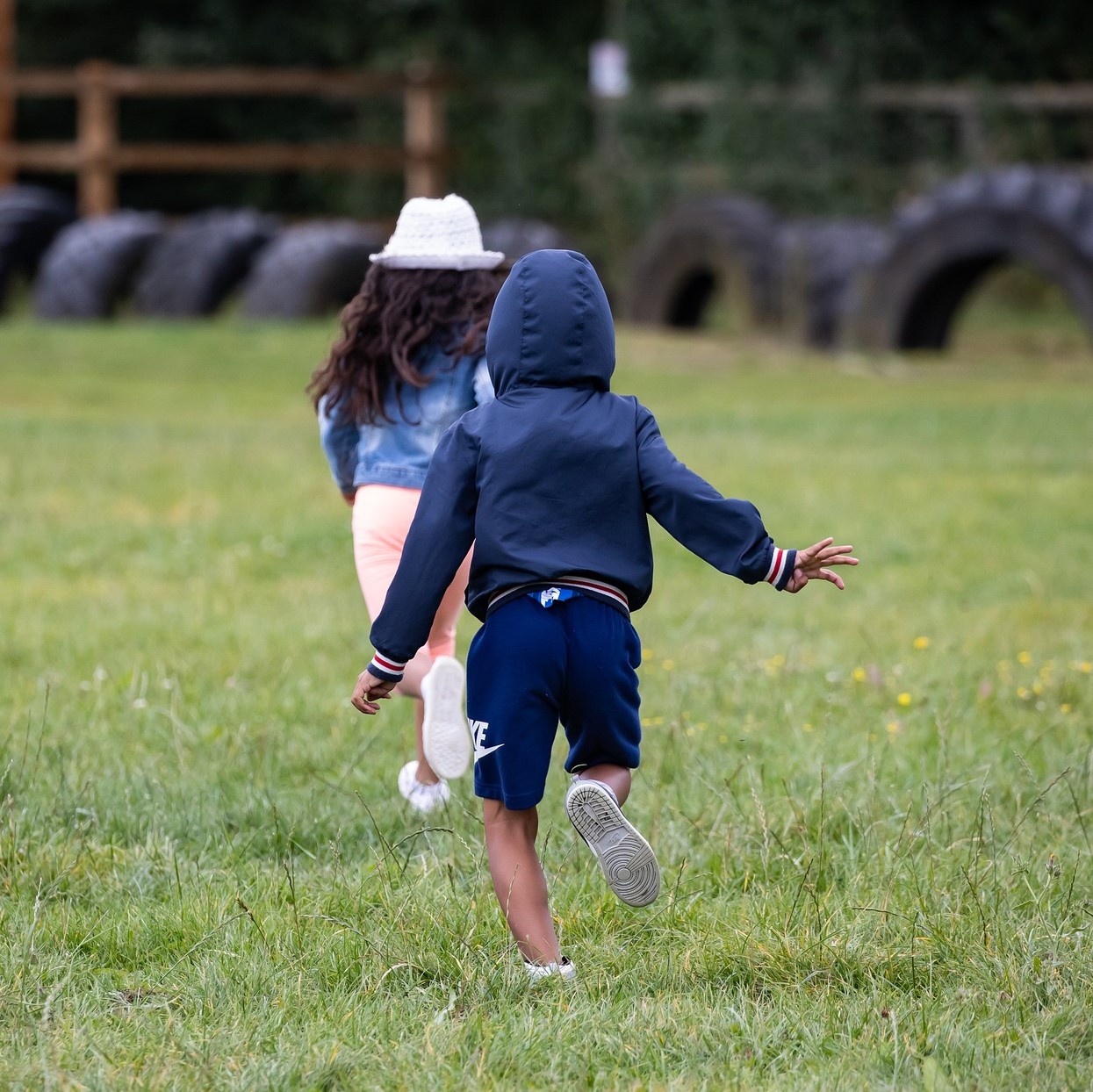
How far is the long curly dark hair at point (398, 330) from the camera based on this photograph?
450 centimetres

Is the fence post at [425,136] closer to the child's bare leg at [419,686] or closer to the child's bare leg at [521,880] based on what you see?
the child's bare leg at [419,686]

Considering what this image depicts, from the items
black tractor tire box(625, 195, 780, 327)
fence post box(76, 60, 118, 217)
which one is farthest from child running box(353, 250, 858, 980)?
fence post box(76, 60, 118, 217)

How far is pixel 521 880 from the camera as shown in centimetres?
325

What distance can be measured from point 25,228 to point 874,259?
1054cm

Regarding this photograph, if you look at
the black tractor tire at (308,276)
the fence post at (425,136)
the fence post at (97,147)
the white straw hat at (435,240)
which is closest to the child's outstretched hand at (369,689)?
the white straw hat at (435,240)

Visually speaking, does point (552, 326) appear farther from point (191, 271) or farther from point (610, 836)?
point (191, 271)

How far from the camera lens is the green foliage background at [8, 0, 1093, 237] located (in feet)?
76.8

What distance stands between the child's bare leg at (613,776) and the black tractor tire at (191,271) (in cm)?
1689

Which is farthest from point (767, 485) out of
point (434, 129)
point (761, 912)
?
point (434, 129)

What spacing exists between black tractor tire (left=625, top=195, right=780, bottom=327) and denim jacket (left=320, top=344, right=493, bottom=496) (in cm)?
1421

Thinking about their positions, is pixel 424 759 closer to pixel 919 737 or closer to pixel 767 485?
pixel 919 737

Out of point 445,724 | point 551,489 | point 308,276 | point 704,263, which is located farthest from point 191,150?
point 551,489

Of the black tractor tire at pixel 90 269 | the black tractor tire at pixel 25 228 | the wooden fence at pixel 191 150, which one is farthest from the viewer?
the wooden fence at pixel 191 150

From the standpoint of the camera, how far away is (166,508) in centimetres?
880
